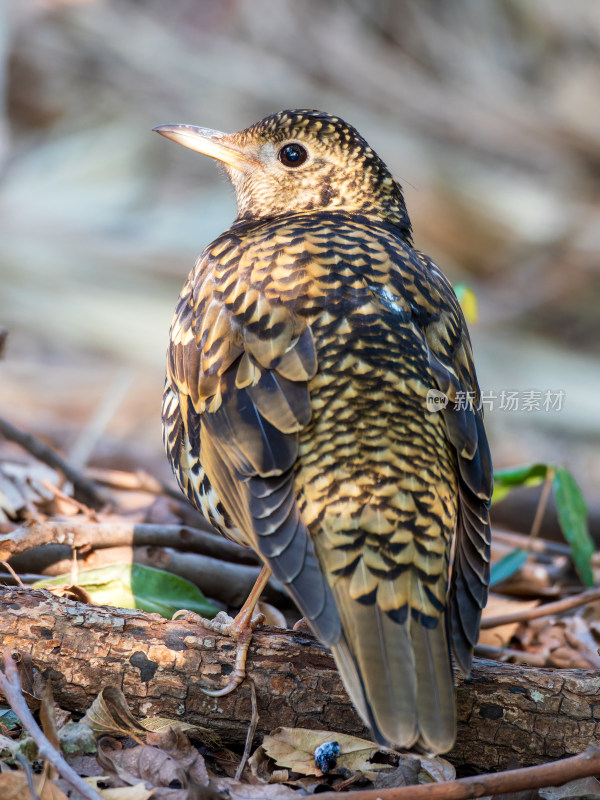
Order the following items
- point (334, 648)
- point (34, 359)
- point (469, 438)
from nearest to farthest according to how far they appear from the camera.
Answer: point (334, 648) < point (469, 438) < point (34, 359)

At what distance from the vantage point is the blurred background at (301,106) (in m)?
10.7

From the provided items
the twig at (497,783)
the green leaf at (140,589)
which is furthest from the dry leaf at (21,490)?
the twig at (497,783)

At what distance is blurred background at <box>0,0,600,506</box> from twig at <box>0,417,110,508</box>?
5543 mm

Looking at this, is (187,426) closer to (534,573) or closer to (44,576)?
(44,576)

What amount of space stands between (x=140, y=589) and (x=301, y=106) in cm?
893

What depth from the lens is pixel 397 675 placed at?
255 cm

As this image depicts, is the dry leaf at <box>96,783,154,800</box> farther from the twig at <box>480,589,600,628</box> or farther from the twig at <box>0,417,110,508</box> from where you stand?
the twig at <box>0,417,110,508</box>

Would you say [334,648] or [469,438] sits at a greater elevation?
[469,438]

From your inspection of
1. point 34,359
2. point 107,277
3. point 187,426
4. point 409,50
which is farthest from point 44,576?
point 409,50

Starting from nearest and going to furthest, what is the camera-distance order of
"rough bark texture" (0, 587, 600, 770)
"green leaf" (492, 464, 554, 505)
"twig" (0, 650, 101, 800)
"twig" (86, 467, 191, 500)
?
"twig" (0, 650, 101, 800)
"rough bark texture" (0, 587, 600, 770)
"green leaf" (492, 464, 554, 505)
"twig" (86, 467, 191, 500)

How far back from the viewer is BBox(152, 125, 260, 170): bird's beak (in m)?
4.14

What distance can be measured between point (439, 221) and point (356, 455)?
9.02m

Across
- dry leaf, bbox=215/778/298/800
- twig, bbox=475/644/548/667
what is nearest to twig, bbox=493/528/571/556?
twig, bbox=475/644/548/667

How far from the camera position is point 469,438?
3.11 metres
